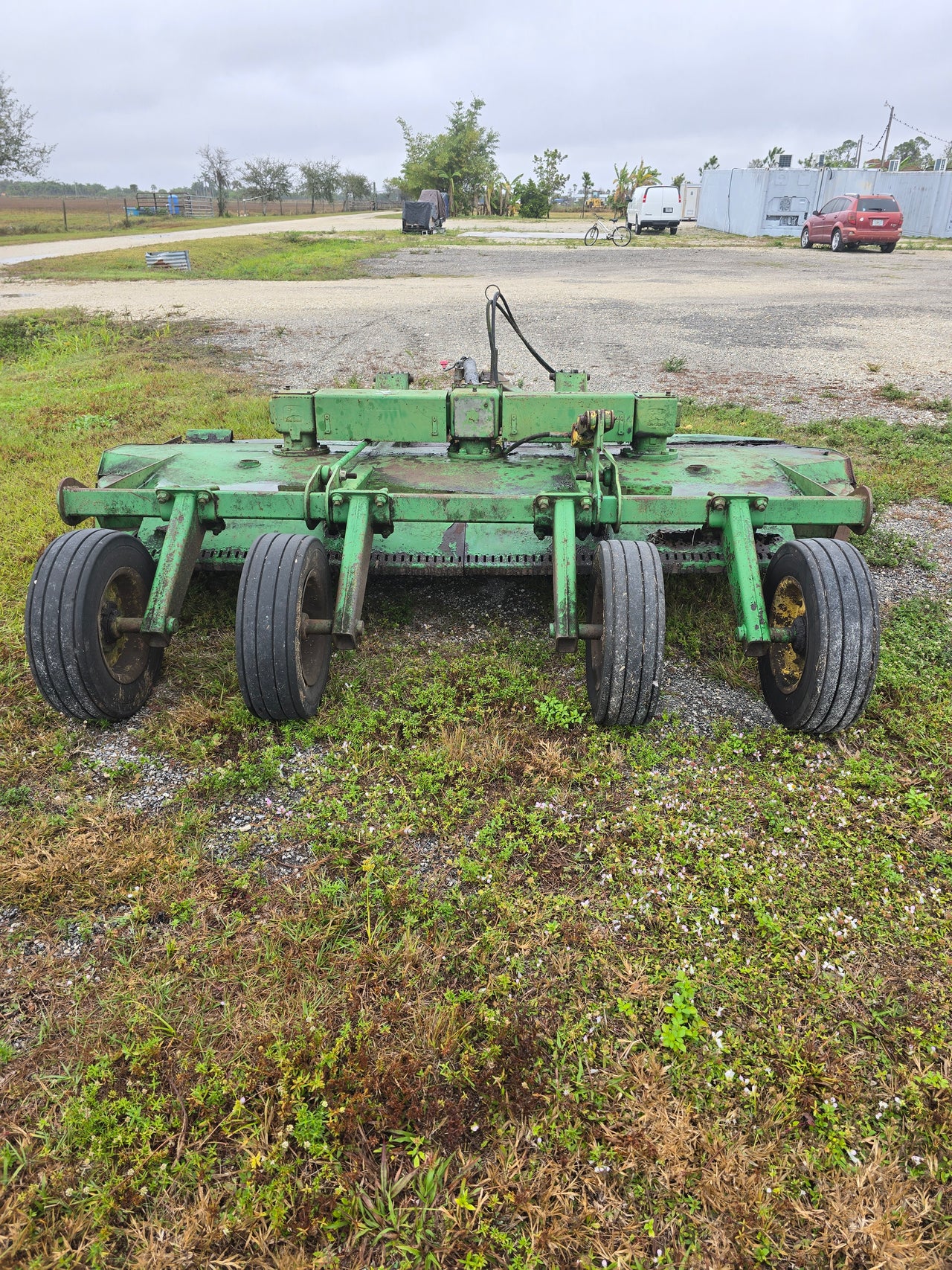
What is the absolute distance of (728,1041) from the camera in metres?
2.47

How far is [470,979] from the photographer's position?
2.70 metres

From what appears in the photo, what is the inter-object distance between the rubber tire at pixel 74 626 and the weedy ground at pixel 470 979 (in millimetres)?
247

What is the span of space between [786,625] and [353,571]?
80.8 inches

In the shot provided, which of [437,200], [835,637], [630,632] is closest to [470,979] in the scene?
[630,632]

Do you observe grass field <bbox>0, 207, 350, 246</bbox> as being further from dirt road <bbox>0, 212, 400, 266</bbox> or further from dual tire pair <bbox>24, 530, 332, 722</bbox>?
dual tire pair <bbox>24, 530, 332, 722</bbox>

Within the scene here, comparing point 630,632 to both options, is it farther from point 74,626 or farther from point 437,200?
point 437,200

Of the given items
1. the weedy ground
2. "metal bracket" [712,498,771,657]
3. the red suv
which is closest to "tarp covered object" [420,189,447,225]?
the red suv

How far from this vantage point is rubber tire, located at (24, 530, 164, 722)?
3.52 meters

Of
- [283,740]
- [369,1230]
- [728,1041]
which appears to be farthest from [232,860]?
[728,1041]

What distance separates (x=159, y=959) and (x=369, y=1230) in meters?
1.11

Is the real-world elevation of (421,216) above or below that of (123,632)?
above

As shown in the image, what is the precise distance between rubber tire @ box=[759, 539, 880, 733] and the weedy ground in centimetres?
25

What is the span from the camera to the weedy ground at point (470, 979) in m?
2.07

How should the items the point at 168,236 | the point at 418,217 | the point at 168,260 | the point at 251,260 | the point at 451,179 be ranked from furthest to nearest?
the point at 451,179 < the point at 418,217 < the point at 168,236 < the point at 251,260 < the point at 168,260
